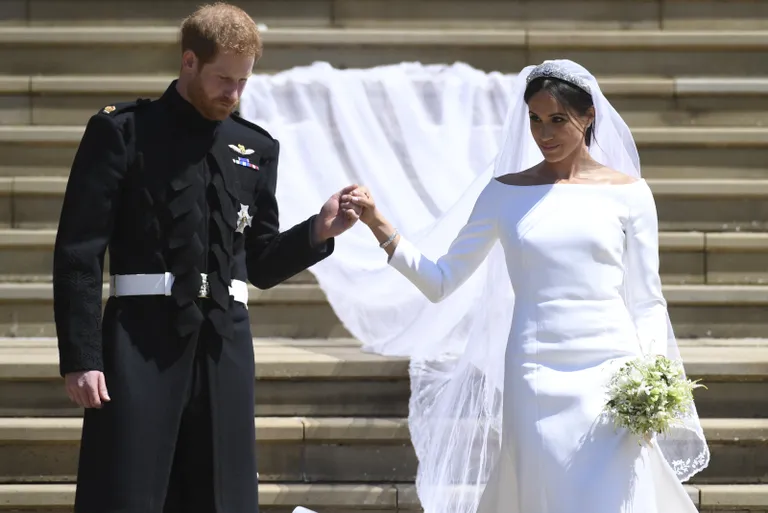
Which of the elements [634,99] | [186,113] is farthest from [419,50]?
[186,113]

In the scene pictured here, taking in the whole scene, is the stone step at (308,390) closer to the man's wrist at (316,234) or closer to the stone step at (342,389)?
the stone step at (342,389)

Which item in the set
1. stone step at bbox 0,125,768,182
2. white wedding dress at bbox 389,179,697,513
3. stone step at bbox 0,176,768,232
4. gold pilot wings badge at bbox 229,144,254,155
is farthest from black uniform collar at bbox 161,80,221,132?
stone step at bbox 0,125,768,182

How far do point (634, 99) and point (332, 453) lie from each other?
3.12m

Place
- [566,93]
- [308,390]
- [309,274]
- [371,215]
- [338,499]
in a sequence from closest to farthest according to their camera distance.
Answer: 1. [566,93]
2. [371,215]
3. [338,499]
4. [308,390]
5. [309,274]

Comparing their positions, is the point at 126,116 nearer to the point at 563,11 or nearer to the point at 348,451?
the point at 348,451

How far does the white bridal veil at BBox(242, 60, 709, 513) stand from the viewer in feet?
13.9

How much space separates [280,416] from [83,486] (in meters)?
2.03

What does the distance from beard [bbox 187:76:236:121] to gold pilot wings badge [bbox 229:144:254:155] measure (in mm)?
109

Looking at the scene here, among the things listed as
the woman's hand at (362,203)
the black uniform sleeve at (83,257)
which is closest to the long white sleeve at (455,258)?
the woman's hand at (362,203)

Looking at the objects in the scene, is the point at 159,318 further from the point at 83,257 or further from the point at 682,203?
the point at 682,203

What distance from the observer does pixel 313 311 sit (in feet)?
19.5

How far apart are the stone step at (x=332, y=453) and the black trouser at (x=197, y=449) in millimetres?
1703

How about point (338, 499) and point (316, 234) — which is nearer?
point (316, 234)

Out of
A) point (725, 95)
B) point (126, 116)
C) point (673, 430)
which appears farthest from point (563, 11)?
point (126, 116)
